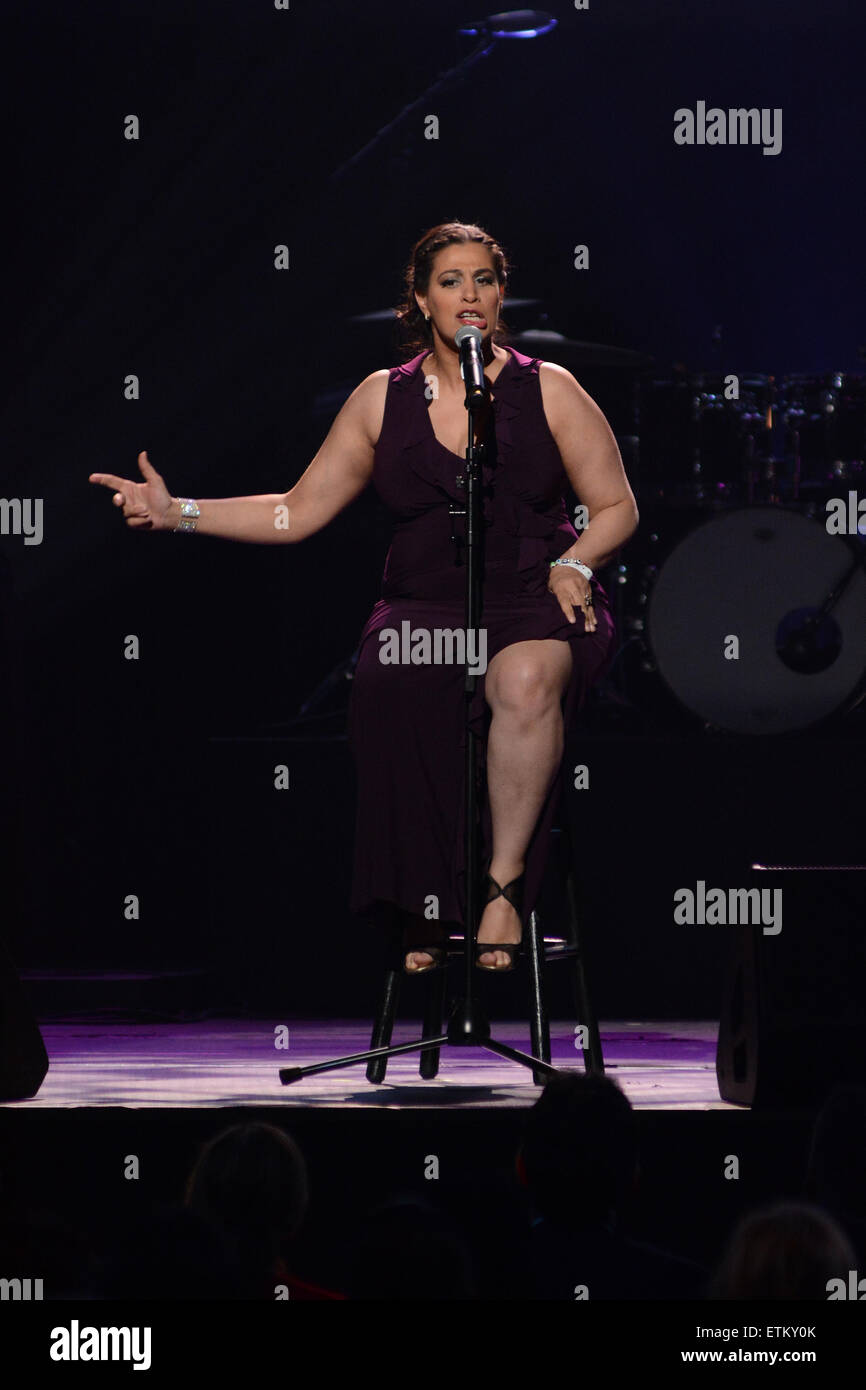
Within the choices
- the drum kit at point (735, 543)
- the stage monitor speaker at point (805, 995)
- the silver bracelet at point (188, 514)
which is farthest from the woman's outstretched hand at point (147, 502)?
the drum kit at point (735, 543)

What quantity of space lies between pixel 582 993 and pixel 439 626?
75 centimetres

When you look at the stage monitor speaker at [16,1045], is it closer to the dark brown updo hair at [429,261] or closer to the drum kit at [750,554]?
the dark brown updo hair at [429,261]

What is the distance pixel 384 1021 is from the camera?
348 centimetres

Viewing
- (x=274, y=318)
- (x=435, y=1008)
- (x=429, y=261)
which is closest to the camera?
(x=429, y=261)

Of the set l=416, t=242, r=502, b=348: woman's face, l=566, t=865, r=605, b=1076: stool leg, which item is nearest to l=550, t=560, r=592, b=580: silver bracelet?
l=416, t=242, r=502, b=348: woman's face

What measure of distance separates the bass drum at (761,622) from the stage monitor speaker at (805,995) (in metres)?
2.07

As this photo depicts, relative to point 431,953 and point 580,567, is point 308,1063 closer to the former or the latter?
point 431,953

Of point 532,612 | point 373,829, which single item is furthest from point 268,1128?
point 532,612

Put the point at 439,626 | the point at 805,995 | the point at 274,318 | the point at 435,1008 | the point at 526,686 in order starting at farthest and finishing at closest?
the point at 274,318, the point at 435,1008, the point at 439,626, the point at 526,686, the point at 805,995

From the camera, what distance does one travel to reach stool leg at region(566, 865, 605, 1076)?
3.48 m

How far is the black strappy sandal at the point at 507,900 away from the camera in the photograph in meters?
3.27

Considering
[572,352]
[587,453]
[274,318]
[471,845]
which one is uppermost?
[274,318]

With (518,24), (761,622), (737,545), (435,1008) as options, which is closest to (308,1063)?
(435,1008)
